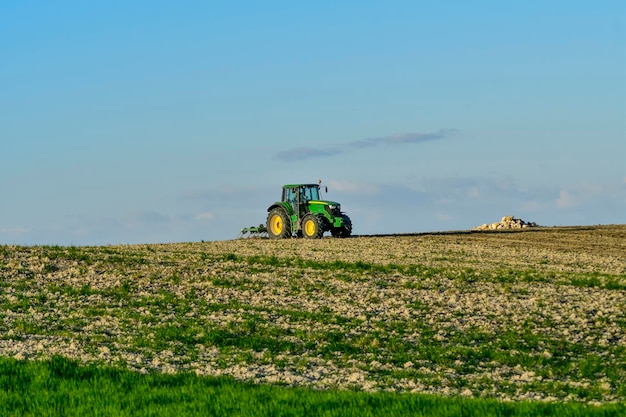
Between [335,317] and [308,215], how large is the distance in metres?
20.1

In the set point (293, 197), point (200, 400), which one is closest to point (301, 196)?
point (293, 197)

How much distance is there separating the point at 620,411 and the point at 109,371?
8828 millimetres

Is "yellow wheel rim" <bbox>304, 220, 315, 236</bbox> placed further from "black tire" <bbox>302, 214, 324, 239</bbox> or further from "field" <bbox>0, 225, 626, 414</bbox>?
"field" <bbox>0, 225, 626, 414</bbox>

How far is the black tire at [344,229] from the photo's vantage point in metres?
42.4

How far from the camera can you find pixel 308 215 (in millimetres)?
42094

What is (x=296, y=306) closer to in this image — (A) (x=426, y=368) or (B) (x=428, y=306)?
(B) (x=428, y=306)

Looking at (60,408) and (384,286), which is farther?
(384,286)

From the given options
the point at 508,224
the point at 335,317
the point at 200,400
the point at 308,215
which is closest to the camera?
the point at 200,400

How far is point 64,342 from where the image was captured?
19.5m

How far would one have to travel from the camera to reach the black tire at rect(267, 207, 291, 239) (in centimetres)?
4341

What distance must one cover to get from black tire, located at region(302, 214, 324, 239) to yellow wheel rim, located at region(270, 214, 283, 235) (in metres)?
2.10

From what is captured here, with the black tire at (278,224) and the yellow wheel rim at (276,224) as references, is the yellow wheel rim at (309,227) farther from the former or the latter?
the yellow wheel rim at (276,224)

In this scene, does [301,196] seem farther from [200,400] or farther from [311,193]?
[200,400]

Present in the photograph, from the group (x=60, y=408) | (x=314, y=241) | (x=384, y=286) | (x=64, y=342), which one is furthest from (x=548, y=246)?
(x=60, y=408)
